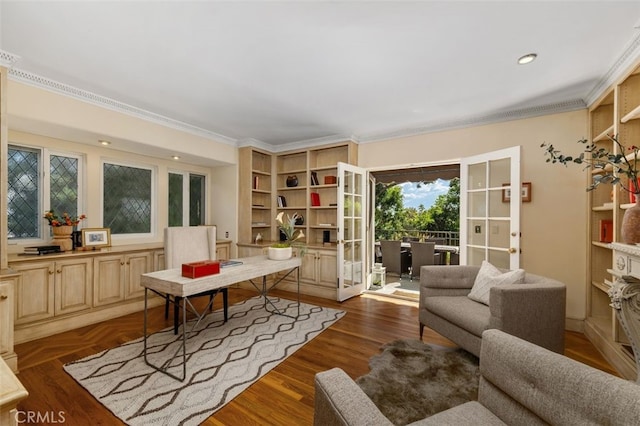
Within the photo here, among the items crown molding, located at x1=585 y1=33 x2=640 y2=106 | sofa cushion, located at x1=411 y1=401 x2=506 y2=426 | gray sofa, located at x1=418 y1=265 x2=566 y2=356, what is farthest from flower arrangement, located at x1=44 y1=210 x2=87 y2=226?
crown molding, located at x1=585 y1=33 x2=640 y2=106

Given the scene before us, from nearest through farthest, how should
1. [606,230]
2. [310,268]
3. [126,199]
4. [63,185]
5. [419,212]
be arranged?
[606,230] → [63,185] → [126,199] → [310,268] → [419,212]

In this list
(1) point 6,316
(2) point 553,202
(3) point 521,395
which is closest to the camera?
(3) point 521,395

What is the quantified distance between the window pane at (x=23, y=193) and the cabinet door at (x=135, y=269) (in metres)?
1.00

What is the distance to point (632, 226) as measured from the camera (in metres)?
2.03

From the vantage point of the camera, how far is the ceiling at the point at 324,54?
182cm

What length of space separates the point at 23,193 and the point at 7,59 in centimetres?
158

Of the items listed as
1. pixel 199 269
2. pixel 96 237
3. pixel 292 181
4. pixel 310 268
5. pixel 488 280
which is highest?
pixel 292 181

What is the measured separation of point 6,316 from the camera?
215 cm

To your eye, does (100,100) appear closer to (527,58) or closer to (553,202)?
(527,58)

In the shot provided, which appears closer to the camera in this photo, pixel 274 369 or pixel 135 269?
pixel 274 369

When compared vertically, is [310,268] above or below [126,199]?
below

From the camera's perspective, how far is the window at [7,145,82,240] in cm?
311

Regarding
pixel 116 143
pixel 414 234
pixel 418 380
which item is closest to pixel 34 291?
pixel 116 143

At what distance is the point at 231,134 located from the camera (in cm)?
450
